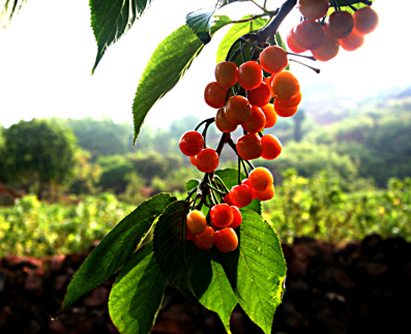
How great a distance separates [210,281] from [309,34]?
271mm

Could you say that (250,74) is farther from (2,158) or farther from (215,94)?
(2,158)

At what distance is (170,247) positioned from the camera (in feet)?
1.01

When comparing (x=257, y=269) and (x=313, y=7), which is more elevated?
(x=313, y=7)

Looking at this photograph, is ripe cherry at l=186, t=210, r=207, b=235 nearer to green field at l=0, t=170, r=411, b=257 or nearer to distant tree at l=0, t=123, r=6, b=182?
green field at l=0, t=170, r=411, b=257

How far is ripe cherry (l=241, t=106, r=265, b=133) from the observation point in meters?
0.30

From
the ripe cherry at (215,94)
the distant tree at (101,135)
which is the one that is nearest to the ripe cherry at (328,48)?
the ripe cherry at (215,94)

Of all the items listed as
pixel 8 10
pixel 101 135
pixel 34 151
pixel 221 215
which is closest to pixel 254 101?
pixel 221 215

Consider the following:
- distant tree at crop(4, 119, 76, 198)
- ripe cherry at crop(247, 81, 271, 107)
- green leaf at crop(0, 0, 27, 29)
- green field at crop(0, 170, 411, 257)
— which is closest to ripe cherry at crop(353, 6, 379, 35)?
ripe cherry at crop(247, 81, 271, 107)

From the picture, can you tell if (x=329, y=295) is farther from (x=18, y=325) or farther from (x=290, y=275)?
(x=18, y=325)

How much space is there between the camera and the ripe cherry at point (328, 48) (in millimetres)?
313

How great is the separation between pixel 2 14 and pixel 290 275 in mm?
1568

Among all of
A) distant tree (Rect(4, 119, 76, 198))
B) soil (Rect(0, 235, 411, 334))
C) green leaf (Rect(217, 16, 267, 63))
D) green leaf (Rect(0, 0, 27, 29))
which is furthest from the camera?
distant tree (Rect(4, 119, 76, 198))

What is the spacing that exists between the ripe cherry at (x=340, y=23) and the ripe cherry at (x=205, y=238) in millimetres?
224

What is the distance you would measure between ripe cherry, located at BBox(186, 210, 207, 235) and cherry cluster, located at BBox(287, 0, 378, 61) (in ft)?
0.62
